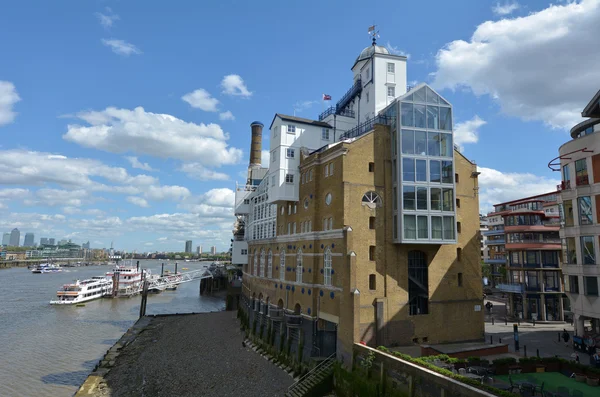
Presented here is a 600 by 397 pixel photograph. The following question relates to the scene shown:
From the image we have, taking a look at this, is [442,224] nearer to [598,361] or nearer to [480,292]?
[480,292]

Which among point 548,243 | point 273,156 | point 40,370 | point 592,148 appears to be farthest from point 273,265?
point 548,243

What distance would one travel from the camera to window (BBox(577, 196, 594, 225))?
2831 centimetres

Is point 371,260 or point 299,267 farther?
point 299,267

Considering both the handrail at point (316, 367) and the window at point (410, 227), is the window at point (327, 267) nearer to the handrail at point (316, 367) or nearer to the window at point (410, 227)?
the handrail at point (316, 367)

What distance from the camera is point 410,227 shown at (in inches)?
1058

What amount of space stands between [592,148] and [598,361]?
15175 millimetres

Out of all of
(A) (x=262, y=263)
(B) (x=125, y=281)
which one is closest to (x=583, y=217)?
(A) (x=262, y=263)

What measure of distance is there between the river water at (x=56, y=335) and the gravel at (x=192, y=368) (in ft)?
→ 11.6

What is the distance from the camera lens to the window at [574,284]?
1164 inches

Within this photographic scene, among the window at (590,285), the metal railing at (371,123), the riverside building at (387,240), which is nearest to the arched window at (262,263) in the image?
the riverside building at (387,240)

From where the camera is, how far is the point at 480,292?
30.4m

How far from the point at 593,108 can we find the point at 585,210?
780cm

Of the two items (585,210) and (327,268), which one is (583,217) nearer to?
(585,210)

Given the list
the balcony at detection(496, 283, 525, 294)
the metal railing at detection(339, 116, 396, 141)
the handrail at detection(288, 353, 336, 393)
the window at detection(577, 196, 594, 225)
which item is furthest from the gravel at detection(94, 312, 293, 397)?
the balcony at detection(496, 283, 525, 294)
